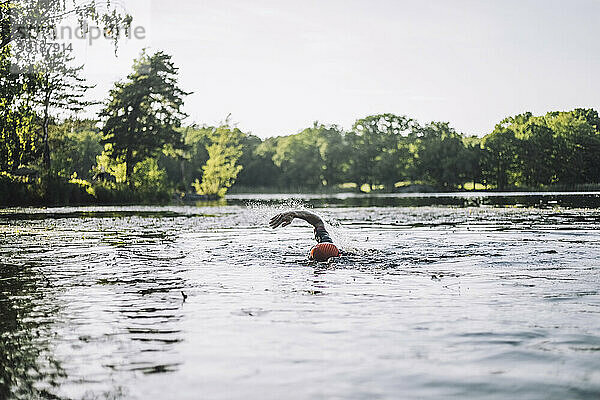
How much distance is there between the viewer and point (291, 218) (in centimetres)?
1666

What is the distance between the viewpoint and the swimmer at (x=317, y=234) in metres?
16.4

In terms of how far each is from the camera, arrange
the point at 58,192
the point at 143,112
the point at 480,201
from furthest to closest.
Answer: the point at 143,112
the point at 480,201
the point at 58,192

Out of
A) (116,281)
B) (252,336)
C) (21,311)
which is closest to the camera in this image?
(252,336)

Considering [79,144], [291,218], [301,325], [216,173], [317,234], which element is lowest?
[301,325]

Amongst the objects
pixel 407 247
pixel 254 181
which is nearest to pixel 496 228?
pixel 407 247

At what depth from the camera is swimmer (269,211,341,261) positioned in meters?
16.4

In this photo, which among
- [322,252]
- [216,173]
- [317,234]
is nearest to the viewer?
[322,252]

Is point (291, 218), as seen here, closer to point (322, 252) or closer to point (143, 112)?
point (322, 252)

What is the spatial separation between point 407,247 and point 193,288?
30.8ft

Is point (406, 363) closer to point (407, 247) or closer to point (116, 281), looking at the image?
point (116, 281)

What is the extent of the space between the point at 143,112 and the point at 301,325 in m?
84.6

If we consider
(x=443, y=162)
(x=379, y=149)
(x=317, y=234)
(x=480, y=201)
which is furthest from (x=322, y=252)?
(x=379, y=149)

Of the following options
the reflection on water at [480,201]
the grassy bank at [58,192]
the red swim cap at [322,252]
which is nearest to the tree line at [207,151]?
the grassy bank at [58,192]

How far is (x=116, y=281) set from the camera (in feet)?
43.1
